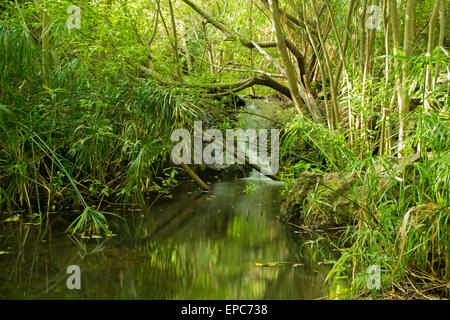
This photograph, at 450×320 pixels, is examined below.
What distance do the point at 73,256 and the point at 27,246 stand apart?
41 cm

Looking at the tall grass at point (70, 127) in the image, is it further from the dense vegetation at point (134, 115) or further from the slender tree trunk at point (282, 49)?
the slender tree trunk at point (282, 49)

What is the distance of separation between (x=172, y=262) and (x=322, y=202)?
1.17 m

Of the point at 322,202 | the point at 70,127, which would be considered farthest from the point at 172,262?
the point at 70,127

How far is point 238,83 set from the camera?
4801mm

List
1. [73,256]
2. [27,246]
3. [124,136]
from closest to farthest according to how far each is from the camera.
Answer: [73,256] < [27,246] < [124,136]

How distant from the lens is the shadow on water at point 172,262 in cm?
183

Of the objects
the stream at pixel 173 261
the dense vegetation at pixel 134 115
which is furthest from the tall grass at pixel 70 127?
the stream at pixel 173 261

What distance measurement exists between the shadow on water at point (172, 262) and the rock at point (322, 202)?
20 centimetres

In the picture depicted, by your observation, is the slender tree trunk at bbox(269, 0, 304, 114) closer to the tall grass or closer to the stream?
the tall grass

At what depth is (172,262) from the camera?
2.29 meters

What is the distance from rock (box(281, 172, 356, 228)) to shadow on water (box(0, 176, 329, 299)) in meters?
0.20
